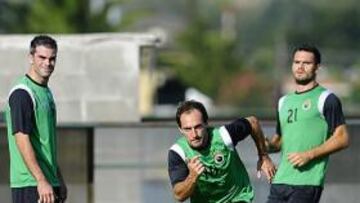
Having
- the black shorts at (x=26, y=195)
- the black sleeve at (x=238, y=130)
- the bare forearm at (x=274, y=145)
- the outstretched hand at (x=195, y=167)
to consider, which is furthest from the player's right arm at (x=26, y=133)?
the bare forearm at (x=274, y=145)

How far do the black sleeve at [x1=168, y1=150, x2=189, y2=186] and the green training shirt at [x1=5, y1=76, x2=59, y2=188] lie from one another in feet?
2.38

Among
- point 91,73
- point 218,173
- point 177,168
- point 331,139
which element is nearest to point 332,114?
point 331,139

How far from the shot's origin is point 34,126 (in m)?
7.61

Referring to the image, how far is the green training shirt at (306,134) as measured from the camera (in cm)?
810

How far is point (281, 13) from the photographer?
150625 millimetres

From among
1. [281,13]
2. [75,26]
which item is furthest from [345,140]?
[281,13]

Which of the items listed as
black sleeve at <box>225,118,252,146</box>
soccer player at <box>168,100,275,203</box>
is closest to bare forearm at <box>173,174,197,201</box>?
soccer player at <box>168,100,275,203</box>

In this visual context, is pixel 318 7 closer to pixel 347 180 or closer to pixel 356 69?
pixel 356 69

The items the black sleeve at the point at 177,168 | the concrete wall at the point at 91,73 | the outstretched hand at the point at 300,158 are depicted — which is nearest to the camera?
the black sleeve at the point at 177,168

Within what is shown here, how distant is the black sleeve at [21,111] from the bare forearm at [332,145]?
1.76 m

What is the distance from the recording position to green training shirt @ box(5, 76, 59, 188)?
300 inches

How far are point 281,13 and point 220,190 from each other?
144 meters

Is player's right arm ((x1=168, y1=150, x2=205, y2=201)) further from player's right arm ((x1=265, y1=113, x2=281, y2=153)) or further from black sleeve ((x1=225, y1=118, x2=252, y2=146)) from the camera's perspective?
player's right arm ((x1=265, y1=113, x2=281, y2=153))

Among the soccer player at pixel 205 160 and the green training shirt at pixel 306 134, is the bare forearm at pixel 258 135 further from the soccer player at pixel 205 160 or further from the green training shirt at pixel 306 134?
the green training shirt at pixel 306 134
